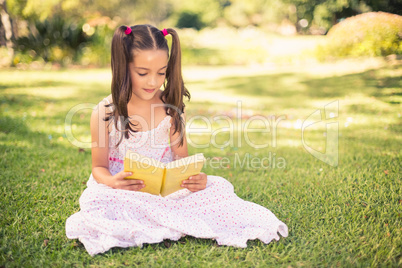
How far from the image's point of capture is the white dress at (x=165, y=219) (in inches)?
83.6

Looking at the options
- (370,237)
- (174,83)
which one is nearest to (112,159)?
(174,83)

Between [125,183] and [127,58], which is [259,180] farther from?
[127,58]

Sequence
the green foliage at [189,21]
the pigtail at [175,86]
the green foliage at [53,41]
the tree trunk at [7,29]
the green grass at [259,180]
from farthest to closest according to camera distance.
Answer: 1. the green foliage at [189,21]
2. the green foliage at [53,41]
3. the tree trunk at [7,29]
4. the pigtail at [175,86]
5. the green grass at [259,180]

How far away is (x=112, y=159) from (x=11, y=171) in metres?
1.31

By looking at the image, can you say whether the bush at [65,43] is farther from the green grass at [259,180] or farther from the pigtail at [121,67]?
the pigtail at [121,67]

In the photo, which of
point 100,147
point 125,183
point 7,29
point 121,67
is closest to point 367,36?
point 121,67

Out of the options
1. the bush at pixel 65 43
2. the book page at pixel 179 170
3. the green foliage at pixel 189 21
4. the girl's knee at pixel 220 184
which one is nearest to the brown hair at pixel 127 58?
the book page at pixel 179 170

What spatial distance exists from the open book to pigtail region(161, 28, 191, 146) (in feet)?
1.76

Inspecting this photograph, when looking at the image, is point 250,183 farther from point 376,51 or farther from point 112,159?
point 376,51

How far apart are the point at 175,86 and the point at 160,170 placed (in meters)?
0.74

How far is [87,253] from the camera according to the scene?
2.08m

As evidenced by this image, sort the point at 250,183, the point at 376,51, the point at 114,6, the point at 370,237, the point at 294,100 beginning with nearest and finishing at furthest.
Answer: the point at 370,237 → the point at 250,183 → the point at 294,100 → the point at 376,51 → the point at 114,6

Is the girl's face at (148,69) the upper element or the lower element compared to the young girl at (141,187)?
upper

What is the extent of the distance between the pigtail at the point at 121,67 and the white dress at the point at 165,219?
60 centimetres
